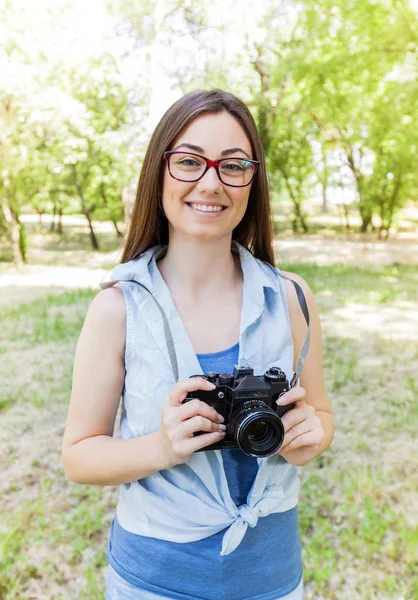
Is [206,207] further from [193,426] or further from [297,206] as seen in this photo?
[297,206]

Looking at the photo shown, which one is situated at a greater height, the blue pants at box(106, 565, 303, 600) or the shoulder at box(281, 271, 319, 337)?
the shoulder at box(281, 271, 319, 337)

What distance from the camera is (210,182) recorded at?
1185 millimetres

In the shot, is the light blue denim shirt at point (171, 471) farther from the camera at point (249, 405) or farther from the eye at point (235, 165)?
the eye at point (235, 165)

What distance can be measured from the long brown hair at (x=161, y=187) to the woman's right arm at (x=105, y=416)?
0.24 m

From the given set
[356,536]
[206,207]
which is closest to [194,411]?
[206,207]

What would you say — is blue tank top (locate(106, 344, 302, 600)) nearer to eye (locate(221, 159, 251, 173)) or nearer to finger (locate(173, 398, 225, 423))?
finger (locate(173, 398, 225, 423))

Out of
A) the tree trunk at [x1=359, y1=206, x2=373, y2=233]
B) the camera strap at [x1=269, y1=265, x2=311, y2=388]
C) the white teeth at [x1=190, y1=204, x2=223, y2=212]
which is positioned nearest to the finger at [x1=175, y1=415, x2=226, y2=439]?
the camera strap at [x1=269, y1=265, x2=311, y2=388]

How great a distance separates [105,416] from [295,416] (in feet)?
1.34

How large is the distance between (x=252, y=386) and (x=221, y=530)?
321 mm

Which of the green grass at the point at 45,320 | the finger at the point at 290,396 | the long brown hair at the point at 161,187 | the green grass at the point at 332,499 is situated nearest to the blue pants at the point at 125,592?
the finger at the point at 290,396

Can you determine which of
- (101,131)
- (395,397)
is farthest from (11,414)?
(101,131)

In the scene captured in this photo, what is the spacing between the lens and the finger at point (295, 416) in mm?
1167

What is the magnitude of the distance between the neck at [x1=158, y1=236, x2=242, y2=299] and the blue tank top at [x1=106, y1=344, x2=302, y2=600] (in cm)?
19

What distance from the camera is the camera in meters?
1.09
